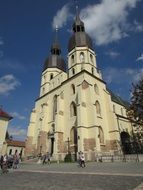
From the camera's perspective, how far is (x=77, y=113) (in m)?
28.4

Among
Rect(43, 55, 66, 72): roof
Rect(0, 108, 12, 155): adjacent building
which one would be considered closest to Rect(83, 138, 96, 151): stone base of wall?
Rect(0, 108, 12, 155): adjacent building

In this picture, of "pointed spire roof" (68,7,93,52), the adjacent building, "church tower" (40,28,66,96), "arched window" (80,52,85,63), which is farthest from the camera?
"church tower" (40,28,66,96)

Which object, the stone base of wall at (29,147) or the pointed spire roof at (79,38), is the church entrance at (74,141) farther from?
the pointed spire roof at (79,38)

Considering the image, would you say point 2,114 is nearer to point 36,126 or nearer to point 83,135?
point 36,126

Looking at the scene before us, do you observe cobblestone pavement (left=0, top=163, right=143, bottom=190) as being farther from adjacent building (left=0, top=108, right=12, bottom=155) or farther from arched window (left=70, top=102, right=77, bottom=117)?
adjacent building (left=0, top=108, right=12, bottom=155)

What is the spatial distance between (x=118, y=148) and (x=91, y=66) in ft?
56.4

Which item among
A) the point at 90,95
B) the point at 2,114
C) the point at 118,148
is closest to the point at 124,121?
the point at 118,148

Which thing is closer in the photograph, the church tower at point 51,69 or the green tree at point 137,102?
the green tree at point 137,102

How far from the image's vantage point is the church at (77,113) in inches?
1099

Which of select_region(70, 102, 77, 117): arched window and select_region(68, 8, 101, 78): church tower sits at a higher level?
select_region(68, 8, 101, 78): church tower

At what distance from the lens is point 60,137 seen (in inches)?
1200

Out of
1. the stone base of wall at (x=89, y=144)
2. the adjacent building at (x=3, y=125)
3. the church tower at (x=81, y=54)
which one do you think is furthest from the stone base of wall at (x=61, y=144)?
the church tower at (x=81, y=54)

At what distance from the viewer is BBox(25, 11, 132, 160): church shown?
91.6 ft

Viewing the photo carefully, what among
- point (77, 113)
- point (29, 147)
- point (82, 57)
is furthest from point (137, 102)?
point (29, 147)
